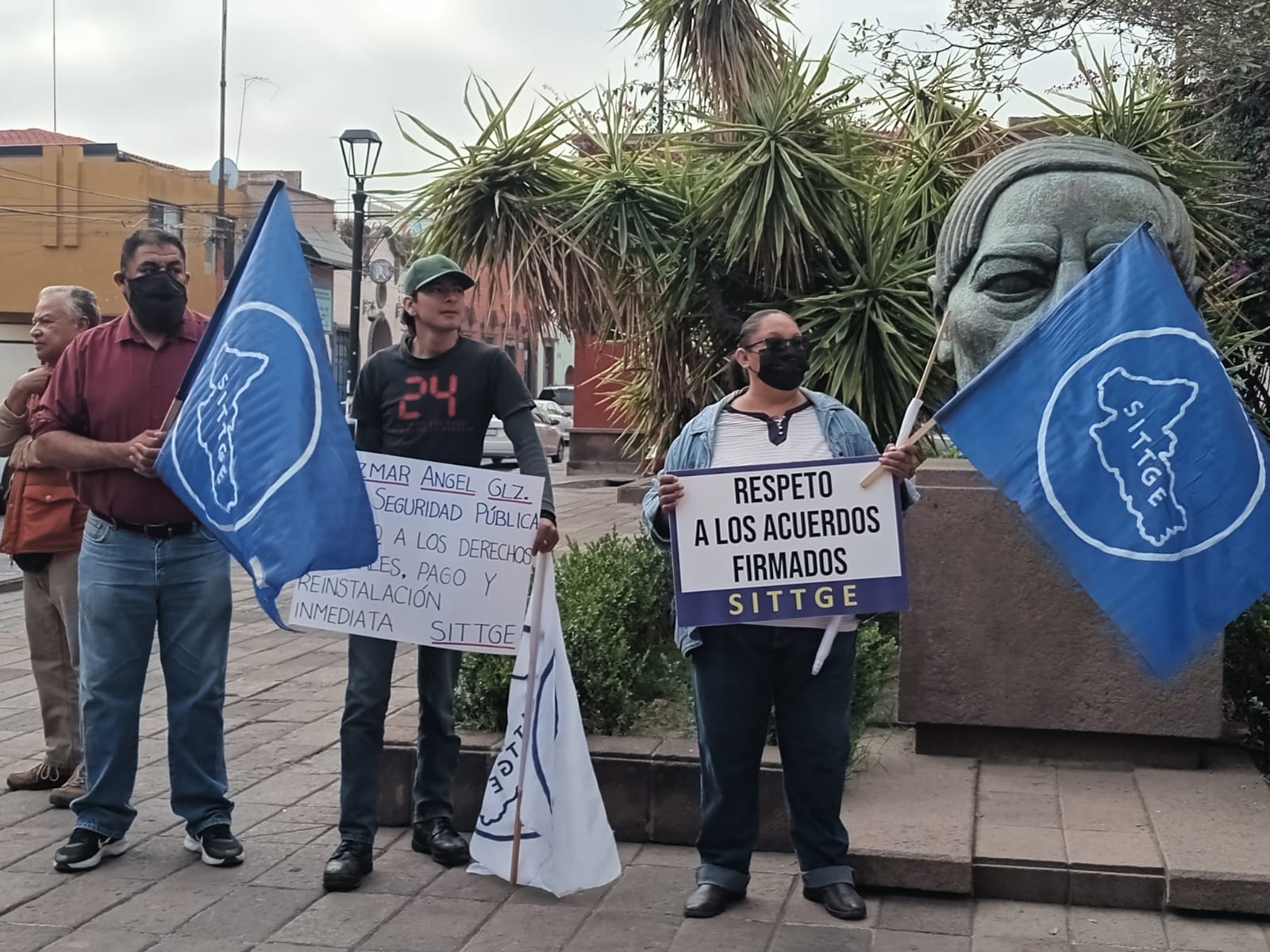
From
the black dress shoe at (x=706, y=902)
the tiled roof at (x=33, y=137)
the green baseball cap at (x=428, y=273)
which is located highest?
the tiled roof at (x=33, y=137)

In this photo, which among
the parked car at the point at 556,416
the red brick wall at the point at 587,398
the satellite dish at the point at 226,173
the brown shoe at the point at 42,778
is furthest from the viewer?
the satellite dish at the point at 226,173

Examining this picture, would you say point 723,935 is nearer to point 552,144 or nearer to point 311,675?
point 311,675

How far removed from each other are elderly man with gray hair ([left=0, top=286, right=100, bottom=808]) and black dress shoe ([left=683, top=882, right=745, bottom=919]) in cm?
248

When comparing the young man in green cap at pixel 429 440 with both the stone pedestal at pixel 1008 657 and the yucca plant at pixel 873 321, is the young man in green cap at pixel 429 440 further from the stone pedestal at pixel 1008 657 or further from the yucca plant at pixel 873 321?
the yucca plant at pixel 873 321

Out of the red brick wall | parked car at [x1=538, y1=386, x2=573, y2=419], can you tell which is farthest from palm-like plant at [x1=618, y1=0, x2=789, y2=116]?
parked car at [x1=538, y1=386, x2=573, y2=419]

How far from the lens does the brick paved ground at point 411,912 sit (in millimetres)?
4242

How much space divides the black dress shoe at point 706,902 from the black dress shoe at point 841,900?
265 millimetres

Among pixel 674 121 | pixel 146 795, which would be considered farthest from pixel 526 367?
pixel 146 795

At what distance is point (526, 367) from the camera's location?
6094 centimetres

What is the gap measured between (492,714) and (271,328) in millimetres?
1670

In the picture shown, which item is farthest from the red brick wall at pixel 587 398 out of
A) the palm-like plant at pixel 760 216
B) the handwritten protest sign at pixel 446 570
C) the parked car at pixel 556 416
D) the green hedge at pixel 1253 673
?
the handwritten protest sign at pixel 446 570

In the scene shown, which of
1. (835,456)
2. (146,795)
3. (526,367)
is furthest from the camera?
(526,367)

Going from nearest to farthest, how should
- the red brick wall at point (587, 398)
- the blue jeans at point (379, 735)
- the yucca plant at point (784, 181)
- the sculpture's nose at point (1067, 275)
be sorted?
the blue jeans at point (379, 735)
the sculpture's nose at point (1067, 275)
the yucca plant at point (784, 181)
the red brick wall at point (587, 398)

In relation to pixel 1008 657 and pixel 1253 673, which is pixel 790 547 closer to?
pixel 1008 657
